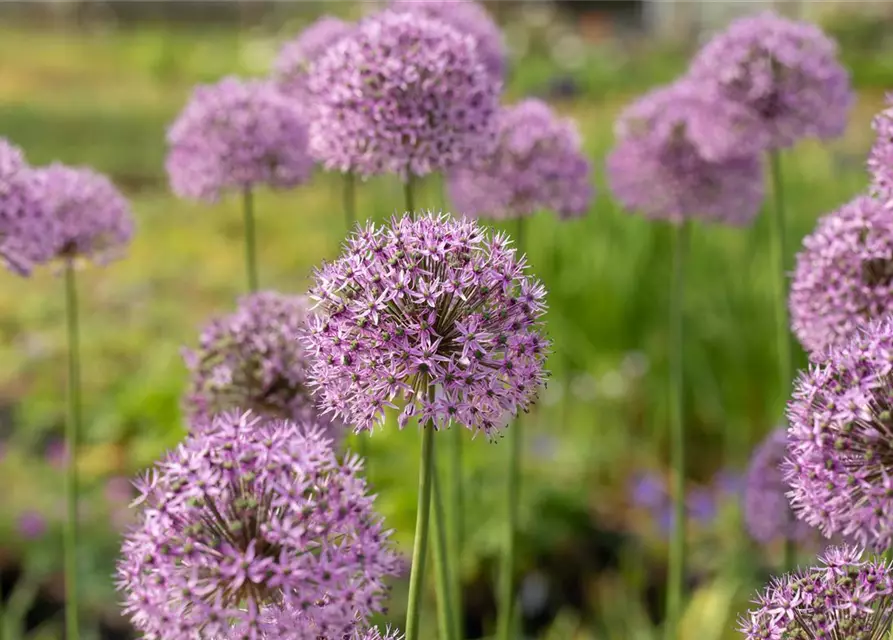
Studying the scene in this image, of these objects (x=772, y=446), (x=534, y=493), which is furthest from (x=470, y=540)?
(x=772, y=446)

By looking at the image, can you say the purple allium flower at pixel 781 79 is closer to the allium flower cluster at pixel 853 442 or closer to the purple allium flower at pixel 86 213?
the allium flower cluster at pixel 853 442

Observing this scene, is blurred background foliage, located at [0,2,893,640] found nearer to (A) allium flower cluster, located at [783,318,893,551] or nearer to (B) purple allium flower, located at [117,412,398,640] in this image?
(B) purple allium flower, located at [117,412,398,640]

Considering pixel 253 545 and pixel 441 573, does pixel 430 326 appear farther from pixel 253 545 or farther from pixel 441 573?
pixel 441 573

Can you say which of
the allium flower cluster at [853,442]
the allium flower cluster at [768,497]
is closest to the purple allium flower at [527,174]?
the allium flower cluster at [768,497]

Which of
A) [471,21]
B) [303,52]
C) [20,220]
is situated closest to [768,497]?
[471,21]

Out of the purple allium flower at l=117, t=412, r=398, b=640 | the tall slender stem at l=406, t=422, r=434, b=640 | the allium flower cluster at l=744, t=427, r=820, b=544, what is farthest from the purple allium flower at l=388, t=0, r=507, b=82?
the purple allium flower at l=117, t=412, r=398, b=640

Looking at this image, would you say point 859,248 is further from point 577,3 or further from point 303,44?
point 577,3
